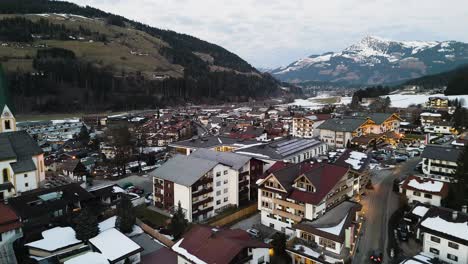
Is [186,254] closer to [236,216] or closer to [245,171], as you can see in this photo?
[236,216]

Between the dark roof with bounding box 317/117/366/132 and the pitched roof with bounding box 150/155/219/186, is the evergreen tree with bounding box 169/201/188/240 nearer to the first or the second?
the pitched roof with bounding box 150/155/219/186

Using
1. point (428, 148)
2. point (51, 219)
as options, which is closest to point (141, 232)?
point (51, 219)

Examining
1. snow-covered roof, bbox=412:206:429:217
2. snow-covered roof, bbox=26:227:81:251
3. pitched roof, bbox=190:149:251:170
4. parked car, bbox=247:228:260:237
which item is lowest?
parked car, bbox=247:228:260:237

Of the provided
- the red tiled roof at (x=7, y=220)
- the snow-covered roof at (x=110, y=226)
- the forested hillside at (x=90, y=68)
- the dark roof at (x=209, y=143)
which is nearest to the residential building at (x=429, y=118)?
the dark roof at (x=209, y=143)

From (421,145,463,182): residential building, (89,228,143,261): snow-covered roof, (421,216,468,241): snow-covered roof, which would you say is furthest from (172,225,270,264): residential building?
(421,145,463,182): residential building

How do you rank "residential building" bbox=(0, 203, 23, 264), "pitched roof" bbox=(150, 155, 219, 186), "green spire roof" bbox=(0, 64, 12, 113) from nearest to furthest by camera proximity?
"residential building" bbox=(0, 203, 23, 264) < "pitched roof" bbox=(150, 155, 219, 186) < "green spire roof" bbox=(0, 64, 12, 113)

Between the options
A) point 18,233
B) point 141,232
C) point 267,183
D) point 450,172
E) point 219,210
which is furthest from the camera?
point 450,172

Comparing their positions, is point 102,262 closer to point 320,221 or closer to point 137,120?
point 320,221
